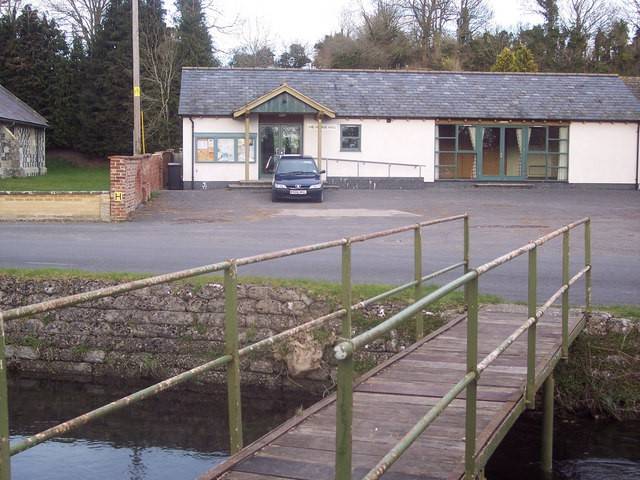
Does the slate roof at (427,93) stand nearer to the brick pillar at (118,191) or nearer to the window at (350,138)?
the window at (350,138)

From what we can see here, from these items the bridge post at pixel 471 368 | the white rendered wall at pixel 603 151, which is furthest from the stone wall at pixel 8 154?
the bridge post at pixel 471 368

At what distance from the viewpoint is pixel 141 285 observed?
4.37 metres

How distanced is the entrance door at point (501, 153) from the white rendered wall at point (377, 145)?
2.55 meters

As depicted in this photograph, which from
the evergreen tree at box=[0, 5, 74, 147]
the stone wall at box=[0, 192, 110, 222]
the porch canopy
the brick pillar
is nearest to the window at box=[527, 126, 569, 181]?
the porch canopy

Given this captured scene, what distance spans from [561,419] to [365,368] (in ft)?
8.21

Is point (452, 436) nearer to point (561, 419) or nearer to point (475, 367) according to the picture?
point (475, 367)

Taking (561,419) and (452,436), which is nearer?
(452,436)

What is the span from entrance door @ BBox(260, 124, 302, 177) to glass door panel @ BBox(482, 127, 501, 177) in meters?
8.02

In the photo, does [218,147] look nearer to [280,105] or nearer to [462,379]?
[280,105]

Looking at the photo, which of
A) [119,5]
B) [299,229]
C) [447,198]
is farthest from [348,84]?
[119,5]

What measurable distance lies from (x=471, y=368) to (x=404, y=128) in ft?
100

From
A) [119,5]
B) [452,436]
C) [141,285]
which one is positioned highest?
[119,5]

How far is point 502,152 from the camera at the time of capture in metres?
35.7

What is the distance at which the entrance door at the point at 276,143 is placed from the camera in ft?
112
